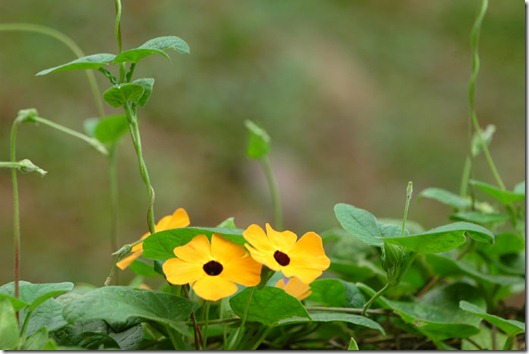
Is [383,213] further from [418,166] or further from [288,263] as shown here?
[288,263]

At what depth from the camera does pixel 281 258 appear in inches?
14.6

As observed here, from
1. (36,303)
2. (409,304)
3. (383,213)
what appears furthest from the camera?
(383,213)

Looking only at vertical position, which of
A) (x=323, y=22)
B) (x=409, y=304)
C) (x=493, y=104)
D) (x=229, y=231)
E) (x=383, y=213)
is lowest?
(x=383, y=213)

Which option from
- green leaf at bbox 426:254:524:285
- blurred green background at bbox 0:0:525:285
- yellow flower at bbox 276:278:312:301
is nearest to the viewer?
yellow flower at bbox 276:278:312:301

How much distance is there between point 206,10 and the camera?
246 centimetres

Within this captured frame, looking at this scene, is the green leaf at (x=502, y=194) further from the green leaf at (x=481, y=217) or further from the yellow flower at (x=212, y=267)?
the yellow flower at (x=212, y=267)

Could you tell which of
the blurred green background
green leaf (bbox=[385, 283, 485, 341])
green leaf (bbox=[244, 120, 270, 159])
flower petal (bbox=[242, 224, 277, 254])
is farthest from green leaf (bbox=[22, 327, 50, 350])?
the blurred green background

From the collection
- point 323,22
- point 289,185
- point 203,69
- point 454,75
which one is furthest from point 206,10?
point 454,75

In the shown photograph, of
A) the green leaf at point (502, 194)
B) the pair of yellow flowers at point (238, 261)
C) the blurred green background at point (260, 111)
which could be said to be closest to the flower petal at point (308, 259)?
the pair of yellow flowers at point (238, 261)

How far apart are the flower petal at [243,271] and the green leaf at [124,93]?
10 cm

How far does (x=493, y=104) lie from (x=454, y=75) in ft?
0.58

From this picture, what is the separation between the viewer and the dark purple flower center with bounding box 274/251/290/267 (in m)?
0.37

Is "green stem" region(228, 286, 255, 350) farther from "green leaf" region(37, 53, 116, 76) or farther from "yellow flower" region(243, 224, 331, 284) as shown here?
"green leaf" region(37, 53, 116, 76)

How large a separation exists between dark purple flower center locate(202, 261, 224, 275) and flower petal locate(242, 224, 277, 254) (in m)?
0.02
